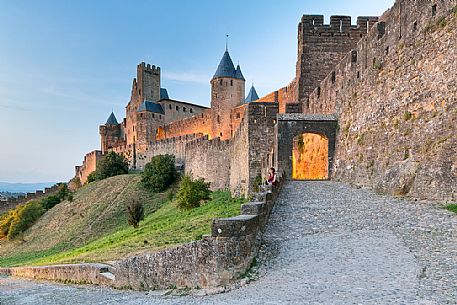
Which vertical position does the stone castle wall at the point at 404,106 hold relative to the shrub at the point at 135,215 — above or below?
above

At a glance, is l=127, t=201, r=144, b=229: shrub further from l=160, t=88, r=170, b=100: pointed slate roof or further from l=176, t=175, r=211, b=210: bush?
l=160, t=88, r=170, b=100: pointed slate roof

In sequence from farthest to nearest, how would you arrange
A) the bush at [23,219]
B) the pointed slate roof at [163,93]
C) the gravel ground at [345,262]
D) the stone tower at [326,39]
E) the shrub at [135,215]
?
the pointed slate roof at [163,93] → the bush at [23,219] → the stone tower at [326,39] → the shrub at [135,215] → the gravel ground at [345,262]

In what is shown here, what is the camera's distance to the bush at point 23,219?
3609cm

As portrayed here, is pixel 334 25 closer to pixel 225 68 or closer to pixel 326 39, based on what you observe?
pixel 326 39

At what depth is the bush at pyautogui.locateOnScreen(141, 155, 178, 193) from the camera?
35644 mm

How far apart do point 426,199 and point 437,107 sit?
2386mm

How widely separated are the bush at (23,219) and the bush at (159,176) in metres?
11.3

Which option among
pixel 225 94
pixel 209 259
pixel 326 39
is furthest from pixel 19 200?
pixel 209 259

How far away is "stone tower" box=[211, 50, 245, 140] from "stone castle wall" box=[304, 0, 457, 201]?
27563mm

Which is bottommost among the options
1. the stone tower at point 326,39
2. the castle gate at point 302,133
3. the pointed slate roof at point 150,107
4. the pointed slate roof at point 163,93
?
the castle gate at point 302,133

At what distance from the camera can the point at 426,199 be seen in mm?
9898

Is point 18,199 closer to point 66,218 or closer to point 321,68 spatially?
point 66,218

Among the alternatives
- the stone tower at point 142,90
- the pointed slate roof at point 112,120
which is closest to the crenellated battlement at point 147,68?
the stone tower at point 142,90

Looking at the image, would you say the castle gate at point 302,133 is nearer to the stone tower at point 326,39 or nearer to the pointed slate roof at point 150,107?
the stone tower at point 326,39
